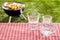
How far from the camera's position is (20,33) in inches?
63.2

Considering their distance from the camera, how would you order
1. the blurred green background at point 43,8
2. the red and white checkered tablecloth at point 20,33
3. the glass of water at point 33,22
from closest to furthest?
the red and white checkered tablecloth at point 20,33, the glass of water at point 33,22, the blurred green background at point 43,8

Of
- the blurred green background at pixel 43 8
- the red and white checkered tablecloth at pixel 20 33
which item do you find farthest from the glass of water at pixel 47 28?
the blurred green background at pixel 43 8

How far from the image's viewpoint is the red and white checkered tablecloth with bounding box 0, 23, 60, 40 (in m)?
1.52

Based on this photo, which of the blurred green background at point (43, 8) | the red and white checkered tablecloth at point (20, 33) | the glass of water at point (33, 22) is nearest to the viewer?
the red and white checkered tablecloth at point (20, 33)

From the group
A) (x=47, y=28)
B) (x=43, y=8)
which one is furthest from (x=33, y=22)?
(x=43, y=8)

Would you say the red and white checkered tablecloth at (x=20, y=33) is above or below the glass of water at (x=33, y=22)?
below

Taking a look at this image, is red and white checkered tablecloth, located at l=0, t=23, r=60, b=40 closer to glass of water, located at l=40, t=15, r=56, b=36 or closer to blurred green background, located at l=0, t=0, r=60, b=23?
glass of water, located at l=40, t=15, r=56, b=36

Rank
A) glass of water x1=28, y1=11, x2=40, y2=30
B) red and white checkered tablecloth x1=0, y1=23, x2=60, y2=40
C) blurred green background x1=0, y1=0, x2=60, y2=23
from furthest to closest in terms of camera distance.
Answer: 1. blurred green background x1=0, y1=0, x2=60, y2=23
2. glass of water x1=28, y1=11, x2=40, y2=30
3. red and white checkered tablecloth x1=0, y1=23, x2=60, y2=40

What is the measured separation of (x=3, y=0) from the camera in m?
4.12

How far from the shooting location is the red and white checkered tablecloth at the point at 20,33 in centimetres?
152

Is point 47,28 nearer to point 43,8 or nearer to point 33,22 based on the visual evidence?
point 33,22

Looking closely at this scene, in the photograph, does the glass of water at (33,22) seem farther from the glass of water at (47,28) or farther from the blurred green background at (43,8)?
the blurred green background at (43,8)

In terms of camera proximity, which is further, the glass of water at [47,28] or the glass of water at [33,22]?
the glass of water at [33,22]

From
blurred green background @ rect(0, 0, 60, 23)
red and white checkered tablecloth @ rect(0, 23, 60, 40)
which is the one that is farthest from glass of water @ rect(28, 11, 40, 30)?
blurred green background @ rect(0, 0, 60, 23)
